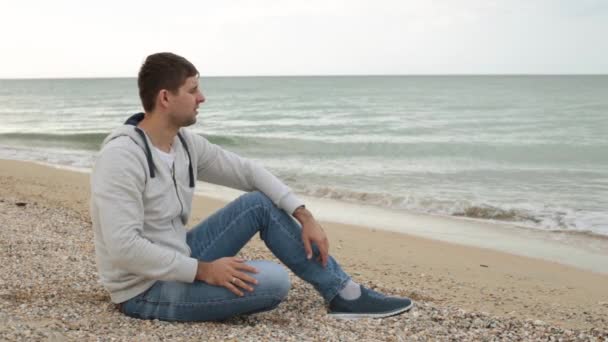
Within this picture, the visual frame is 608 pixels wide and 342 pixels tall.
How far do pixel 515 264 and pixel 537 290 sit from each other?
1.27 meters

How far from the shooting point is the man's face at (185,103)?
3.35m

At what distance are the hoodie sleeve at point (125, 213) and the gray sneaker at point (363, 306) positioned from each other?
46.2 inches

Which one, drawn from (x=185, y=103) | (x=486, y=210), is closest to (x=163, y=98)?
(x=185, y=103)

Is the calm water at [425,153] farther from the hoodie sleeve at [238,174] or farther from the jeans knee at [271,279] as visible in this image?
the jeans knee at [271,279]

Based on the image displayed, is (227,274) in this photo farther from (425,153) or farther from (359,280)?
(425,153)

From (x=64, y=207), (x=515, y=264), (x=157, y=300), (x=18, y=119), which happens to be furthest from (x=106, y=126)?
(x=157, y=300)

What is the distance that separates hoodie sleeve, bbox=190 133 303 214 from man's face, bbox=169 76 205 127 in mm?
370

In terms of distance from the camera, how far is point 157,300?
3.56 meters

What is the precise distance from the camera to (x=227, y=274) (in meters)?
3.39

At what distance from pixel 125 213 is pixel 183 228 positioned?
537 millimetres

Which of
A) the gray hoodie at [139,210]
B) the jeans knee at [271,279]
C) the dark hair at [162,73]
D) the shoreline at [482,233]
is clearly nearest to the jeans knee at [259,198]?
the gray hoodie at [139,210]

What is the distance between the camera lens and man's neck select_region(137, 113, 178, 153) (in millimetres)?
3389

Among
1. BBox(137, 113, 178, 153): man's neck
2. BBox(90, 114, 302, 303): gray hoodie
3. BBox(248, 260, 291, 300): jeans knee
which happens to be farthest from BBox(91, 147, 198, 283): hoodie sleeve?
BBox(248, 260, 291, 300): jeans knee

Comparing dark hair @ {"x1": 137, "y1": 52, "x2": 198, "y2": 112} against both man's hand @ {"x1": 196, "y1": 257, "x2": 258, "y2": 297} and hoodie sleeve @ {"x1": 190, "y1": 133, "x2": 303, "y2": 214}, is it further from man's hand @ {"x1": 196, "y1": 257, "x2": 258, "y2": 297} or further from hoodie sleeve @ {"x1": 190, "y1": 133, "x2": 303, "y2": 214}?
man's hand @ {"x1": 196, "y1": 257, "x2": 258, "y2": 297}
